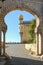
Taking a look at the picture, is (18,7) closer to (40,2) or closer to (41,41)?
(40,2)

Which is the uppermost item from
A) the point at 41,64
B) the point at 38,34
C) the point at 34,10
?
the point at 34,10

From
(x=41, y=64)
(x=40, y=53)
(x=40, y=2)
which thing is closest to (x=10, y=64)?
(x=41, y=64)

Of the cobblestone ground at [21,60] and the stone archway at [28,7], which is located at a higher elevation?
the stone archway at [28,7]

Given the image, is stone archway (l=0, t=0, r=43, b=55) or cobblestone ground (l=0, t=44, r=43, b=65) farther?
stone archway (l=0, t=0, r=43, b=55)

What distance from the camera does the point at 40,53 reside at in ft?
68.6

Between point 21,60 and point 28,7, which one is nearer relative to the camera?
point 21,60

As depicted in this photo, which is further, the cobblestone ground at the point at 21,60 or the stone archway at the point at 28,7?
the stone archway at the point at 28,7

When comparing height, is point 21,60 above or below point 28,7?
below

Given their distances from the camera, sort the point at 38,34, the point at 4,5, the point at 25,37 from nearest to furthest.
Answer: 1. the point at 4,5
2. the point at 38,34
3. the point at 25,37

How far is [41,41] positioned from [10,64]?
21.6ft

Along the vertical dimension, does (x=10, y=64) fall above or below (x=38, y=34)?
below

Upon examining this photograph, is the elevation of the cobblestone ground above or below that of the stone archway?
below

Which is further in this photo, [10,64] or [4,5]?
[4,5]

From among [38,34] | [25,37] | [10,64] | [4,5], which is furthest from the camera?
[25,37]
